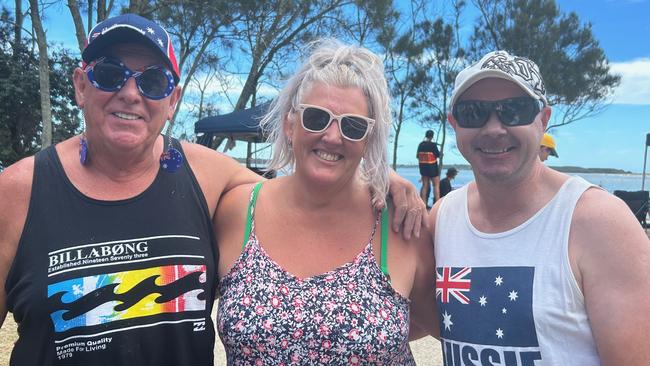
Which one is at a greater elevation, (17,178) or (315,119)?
(315,119)

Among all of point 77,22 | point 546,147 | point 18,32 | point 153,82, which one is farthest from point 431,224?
point 18,32

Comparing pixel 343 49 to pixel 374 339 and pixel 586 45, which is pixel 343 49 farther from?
pixel 586 45

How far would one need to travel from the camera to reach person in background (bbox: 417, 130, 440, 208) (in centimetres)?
1488

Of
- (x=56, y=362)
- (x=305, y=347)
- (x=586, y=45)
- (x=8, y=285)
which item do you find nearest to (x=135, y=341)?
(x=56, y=362)

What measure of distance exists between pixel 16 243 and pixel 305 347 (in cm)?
104

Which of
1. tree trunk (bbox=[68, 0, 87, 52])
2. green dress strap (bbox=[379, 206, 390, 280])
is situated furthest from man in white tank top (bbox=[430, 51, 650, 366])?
tree trunk (bbox=[68, 0, 87, 52])

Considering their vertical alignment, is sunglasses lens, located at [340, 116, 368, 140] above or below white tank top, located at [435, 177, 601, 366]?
above

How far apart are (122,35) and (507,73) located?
1382mm

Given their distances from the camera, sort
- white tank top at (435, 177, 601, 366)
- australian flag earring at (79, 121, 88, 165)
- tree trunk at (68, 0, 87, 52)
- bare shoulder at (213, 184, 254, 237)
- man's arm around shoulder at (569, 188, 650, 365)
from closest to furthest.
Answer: man's arm around shoulder at (569, 188, 650, 365) < white tank top at (435, 177, 601, 366) < australian flag earring at (79, 121, 88, 165) < bare shoulder at (213, 184, 254, 237) < tree trunk at (68, 0, 87, 52)

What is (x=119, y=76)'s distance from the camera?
1.83 meters

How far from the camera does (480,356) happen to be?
1.81 metres

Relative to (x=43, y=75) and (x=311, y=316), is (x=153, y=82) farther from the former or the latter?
(x=43, y=75)

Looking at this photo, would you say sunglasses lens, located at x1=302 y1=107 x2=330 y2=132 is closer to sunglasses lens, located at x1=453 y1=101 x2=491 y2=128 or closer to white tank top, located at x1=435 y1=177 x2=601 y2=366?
sunglasses lens, located at x1=453 y1=101 x2=491 y2=128

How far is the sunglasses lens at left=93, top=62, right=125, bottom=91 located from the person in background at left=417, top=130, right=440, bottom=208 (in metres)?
13.4
